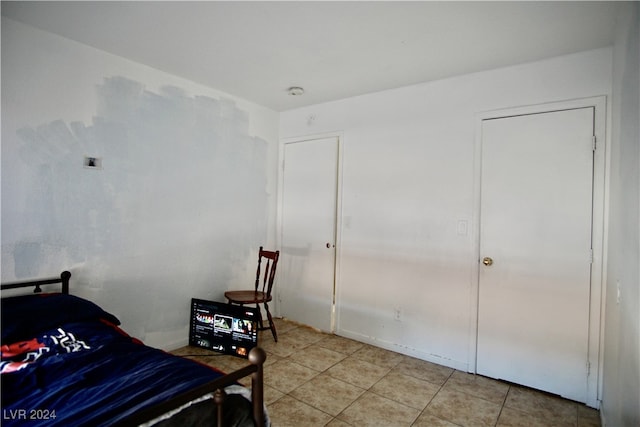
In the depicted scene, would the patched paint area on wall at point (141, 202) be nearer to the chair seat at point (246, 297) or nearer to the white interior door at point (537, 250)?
the chair seat at point (246, 297)

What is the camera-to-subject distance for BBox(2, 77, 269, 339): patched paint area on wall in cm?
230

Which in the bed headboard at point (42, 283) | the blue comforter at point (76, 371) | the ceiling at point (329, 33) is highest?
the ceiling at point (329, 33)

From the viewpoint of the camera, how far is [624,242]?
1.63 m

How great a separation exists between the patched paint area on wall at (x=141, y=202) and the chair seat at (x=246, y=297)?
0.78ft

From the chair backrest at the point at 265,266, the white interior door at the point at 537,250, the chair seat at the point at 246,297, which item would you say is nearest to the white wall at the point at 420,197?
the white interior door at the point at 537,250

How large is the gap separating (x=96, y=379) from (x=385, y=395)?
6.24 ft

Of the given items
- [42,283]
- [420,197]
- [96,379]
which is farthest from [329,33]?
[42,283]

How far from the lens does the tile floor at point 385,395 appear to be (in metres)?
2.20

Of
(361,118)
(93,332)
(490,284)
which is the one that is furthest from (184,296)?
(490,284)

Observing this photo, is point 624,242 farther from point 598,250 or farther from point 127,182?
point 127,182

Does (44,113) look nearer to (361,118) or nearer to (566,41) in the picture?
(361,118)

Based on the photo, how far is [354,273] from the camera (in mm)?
3533

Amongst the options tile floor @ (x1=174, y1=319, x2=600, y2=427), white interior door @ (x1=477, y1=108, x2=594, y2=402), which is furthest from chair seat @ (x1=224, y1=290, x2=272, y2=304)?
white interior door @ (x1=477, y1=108, x2=594, y2=402)

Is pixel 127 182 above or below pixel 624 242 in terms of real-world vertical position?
above
